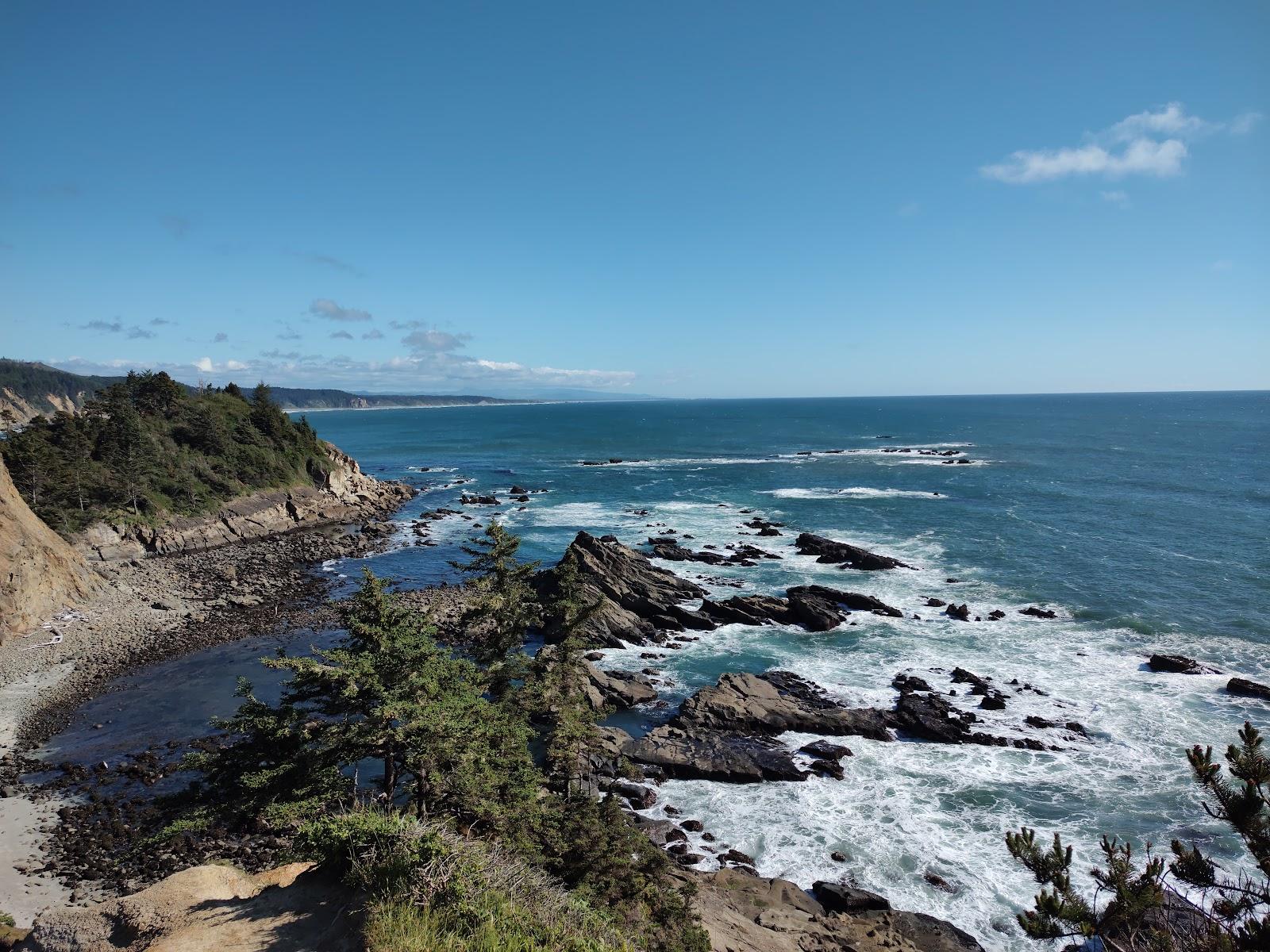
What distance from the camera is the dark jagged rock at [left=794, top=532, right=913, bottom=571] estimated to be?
183ft

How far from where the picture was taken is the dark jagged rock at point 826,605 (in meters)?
44.5

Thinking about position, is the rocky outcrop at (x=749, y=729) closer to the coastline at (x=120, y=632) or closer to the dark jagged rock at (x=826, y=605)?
the dark jagged rock at (x=826, y=605)

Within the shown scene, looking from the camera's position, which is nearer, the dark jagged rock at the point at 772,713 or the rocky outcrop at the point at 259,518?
the dark jagged rock at the point at 772,713

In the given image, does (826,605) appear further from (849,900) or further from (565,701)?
(565,701)

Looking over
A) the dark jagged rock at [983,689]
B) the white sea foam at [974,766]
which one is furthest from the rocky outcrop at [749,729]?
the dark jagged rock at [983,689]

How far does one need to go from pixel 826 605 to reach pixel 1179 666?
66.6 feet

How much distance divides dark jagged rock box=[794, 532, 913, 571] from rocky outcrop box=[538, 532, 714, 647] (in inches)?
608

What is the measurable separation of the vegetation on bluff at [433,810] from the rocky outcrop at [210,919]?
536mm

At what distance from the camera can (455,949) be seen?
9.54 m

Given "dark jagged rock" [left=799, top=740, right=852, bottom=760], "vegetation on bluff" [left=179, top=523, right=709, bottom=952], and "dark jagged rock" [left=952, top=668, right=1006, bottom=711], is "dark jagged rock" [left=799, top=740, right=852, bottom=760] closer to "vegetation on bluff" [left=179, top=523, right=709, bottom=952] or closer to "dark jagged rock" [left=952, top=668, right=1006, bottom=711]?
"dark jagged rock" [left=952, top=668, right=1006, bottom=711]

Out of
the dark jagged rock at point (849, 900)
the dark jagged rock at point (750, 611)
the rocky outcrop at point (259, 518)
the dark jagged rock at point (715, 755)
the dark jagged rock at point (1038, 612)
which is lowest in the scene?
the dark jagged rock at point (849, 900)

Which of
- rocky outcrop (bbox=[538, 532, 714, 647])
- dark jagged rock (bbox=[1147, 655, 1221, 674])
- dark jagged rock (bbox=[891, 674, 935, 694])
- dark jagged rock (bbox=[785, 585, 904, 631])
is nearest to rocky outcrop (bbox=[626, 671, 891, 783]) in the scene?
dark jagged rock (bbox=[891, 674, 935, 694])

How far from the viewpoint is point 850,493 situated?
89.2 m

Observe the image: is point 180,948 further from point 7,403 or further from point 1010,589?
point 7,403
